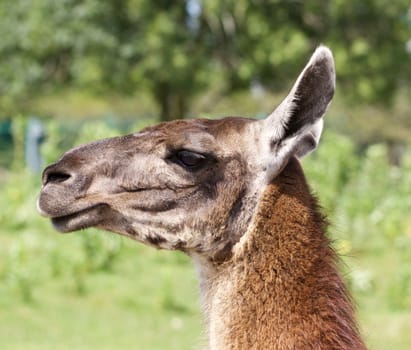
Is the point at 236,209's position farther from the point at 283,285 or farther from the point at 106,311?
the point at 106,311

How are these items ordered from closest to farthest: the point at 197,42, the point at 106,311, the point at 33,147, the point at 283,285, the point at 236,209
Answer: the point at 283,285
the point at 236,209
the point at 106,311
the point at 33,147
the point at 197,42

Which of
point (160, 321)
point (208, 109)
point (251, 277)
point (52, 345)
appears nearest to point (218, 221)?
point (251, 277)

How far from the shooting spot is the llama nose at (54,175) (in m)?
3.90

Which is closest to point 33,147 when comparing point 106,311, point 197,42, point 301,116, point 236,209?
point 197,42

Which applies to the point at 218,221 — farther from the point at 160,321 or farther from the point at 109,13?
the point at 109,13

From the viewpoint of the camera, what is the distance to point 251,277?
3.82 meters

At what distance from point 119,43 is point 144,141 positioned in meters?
26.4

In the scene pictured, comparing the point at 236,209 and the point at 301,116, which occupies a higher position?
the point at 301,116

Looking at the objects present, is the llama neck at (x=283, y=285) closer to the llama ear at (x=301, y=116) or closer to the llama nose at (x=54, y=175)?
the llama ear at (x=301, y=116)

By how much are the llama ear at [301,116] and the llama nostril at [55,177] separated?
2.70 feet

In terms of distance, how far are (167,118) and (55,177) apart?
2821cm

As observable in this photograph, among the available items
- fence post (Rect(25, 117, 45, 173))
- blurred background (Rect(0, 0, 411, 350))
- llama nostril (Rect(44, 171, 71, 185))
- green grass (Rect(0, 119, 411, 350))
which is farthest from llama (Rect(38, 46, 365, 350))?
fence post (Rect(25, 117, 45, 173))

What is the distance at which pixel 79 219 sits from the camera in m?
3.95

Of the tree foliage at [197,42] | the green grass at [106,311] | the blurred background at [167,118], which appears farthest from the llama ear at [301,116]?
the tree foliage at [197,42]
